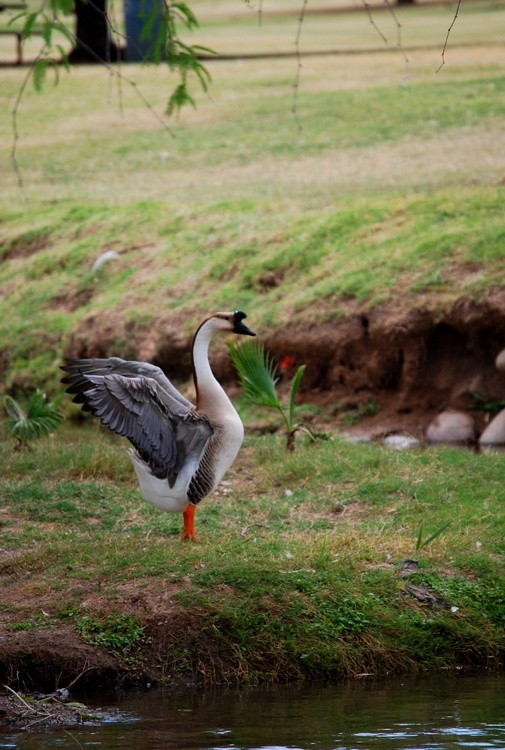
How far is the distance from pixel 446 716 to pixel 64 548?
107 inches

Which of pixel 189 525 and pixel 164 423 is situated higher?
pixel 164 423

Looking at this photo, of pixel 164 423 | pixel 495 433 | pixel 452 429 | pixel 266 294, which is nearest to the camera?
pixel 164 423

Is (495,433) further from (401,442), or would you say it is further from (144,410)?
(144,410)

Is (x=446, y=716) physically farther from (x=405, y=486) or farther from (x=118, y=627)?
(x=405, y=486)

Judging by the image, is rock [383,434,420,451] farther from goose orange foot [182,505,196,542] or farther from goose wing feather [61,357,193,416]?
goose wing feather [61,357,193,416]

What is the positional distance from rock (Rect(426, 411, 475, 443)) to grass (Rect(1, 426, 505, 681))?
A: 2278 mm

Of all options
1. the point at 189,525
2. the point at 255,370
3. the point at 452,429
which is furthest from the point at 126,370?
the point at 452,429

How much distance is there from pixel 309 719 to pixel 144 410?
6.80 feet

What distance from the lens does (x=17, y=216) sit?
17719 mm

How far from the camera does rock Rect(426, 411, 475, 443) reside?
39.0ft

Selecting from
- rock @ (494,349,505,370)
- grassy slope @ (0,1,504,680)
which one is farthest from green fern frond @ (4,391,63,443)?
rock @ (494,349,505,370)

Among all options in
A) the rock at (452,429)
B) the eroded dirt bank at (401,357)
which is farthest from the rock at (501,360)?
the rock at (452,429)

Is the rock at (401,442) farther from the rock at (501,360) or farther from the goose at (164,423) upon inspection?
the goose at (164,423)

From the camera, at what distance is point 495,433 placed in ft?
38.1
